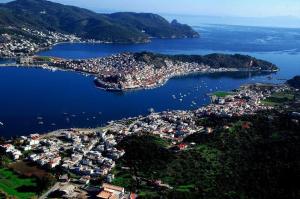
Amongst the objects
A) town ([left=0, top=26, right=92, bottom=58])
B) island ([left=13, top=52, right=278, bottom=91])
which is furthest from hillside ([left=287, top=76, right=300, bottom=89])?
town ([left=0, top=26, right=92, bottom=58])

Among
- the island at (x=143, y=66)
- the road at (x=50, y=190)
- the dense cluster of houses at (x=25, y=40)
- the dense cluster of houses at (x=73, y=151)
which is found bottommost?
the road at (x=50, y=190)

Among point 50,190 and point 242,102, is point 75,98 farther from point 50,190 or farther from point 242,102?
point 50,190

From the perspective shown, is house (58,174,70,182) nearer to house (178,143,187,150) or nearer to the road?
the road

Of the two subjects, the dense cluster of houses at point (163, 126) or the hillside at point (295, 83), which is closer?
the dense cluster of houses at point (163, 126)

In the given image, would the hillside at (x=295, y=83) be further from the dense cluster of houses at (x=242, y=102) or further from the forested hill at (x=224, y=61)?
the forested hill at (x=224, y=61)

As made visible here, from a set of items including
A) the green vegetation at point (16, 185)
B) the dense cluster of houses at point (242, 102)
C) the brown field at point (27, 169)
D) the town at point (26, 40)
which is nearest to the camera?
the green vegetation at point (16, 185)

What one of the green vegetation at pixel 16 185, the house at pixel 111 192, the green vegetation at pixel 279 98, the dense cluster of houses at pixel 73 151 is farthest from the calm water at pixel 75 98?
the house at pixel 111 192
